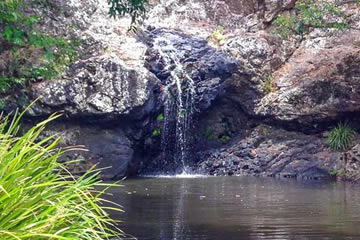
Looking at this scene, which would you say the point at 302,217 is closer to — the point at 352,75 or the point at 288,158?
the point at 288,158

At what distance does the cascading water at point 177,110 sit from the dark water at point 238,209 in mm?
3024

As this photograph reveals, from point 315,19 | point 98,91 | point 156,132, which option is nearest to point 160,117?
point 156,132

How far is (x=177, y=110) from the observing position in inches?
760

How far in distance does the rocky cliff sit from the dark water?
1.98 metres

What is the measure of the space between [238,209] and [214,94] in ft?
26.9

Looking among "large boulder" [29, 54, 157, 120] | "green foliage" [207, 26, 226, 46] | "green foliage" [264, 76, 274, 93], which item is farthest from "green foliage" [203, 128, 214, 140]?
"green foliage" [207, 26, 226, 46]

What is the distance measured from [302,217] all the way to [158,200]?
3.32 meters

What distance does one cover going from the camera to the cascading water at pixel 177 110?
62.8 feet

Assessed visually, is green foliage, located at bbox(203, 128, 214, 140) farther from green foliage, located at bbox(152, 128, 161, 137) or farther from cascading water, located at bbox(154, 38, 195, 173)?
green foliage, located at bbox(152, 128, 161, 137)

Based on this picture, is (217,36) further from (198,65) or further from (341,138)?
(341,138)

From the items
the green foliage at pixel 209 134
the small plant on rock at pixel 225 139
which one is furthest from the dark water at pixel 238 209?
the green foliage at pixel 209 134

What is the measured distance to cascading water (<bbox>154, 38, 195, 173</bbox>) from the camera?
19141 millimetres

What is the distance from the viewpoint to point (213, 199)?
1273cm

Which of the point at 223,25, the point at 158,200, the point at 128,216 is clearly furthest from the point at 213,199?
the point at 223,25
